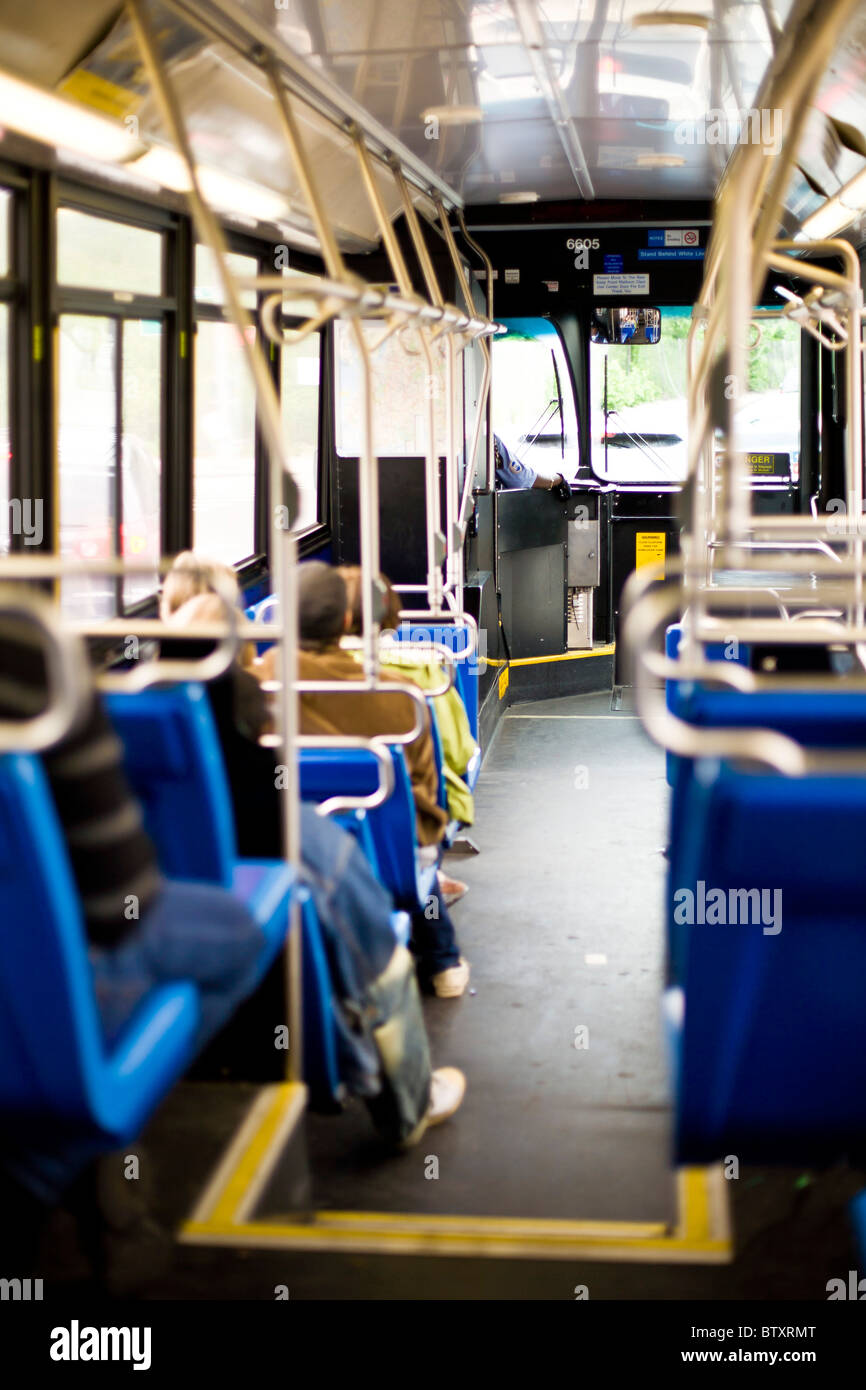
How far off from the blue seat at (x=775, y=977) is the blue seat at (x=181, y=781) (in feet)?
2.36

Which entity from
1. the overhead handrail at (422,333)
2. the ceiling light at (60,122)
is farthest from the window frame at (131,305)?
the ceiling light at (60,122)

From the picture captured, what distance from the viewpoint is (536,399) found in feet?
31.6

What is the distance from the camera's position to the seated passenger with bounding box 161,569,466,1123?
2887 millimetres

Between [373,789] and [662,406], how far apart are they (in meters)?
6.48

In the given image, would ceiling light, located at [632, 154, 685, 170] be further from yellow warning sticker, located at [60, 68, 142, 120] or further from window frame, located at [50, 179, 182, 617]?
yellow warning sticker, located at [60, 68, 142, 120]

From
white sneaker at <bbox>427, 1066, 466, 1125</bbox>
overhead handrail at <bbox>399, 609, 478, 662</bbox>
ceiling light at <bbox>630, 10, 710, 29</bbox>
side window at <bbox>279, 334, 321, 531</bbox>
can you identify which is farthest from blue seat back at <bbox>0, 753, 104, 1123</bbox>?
side window at <bbox>279, 334, 321, 531</bbox>

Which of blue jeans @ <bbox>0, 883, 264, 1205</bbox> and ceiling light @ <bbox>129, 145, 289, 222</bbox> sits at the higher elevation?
ceiling light @ <bbox>129, 145, 289, 222</bbox>

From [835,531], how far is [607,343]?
6.24m

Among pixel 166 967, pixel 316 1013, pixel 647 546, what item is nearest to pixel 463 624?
pixel 316 1013

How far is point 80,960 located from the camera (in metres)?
1.83

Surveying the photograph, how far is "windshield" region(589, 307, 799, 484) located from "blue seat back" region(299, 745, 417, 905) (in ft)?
20.0

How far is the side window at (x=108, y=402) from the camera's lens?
4449 mm

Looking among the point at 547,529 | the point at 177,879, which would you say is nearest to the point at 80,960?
the point at 177,879

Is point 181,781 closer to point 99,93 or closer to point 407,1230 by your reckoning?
point 407,1230
